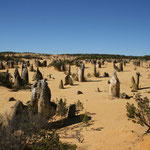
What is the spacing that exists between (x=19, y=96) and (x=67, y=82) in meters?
6.16

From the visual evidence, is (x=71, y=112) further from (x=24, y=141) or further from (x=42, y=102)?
(x=24, y=141)

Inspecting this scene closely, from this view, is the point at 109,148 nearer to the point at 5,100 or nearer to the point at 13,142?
the point at 13,142

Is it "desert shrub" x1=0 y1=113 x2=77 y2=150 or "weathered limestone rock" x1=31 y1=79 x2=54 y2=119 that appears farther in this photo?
"weathered limestone rock" x1=31 y1=79 x2=54 y2=119

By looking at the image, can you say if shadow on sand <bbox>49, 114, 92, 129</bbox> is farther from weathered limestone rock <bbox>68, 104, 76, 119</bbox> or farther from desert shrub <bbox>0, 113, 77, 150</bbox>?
desert shrub <bbox>0, 113, 77, 150</bbox>

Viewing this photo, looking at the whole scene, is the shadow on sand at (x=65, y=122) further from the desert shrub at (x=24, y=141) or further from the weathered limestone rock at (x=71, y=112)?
the desert shrub at (x=24, y=141)

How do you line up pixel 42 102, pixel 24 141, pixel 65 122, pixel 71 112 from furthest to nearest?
pixel 71 112 < pixel 65 122 < pixel 42 102 < pixel 24 141

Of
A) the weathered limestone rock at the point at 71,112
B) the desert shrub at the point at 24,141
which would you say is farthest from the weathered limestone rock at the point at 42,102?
the desert shrub at the point at 24,141

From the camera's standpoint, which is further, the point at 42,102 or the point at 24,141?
the point at 42,102

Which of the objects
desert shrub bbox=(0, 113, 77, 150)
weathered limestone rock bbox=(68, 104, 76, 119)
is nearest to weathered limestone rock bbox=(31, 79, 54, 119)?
weathered limestone rock bbox=(68, 104, 76, 119)

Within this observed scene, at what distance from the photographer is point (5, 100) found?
10.4 meters

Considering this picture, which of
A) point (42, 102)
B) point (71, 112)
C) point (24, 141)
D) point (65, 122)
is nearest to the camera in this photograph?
point (24, 141)

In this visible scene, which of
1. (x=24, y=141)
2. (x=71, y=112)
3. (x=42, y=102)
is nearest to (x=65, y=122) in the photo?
(x=71, y=112)

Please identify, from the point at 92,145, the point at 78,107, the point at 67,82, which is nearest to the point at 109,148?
the point at 92,145

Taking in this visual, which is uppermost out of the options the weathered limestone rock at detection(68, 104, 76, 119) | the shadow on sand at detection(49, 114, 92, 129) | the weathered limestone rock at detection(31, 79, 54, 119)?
the weathered limestone rock at detection(31, 79, 54, 119)
